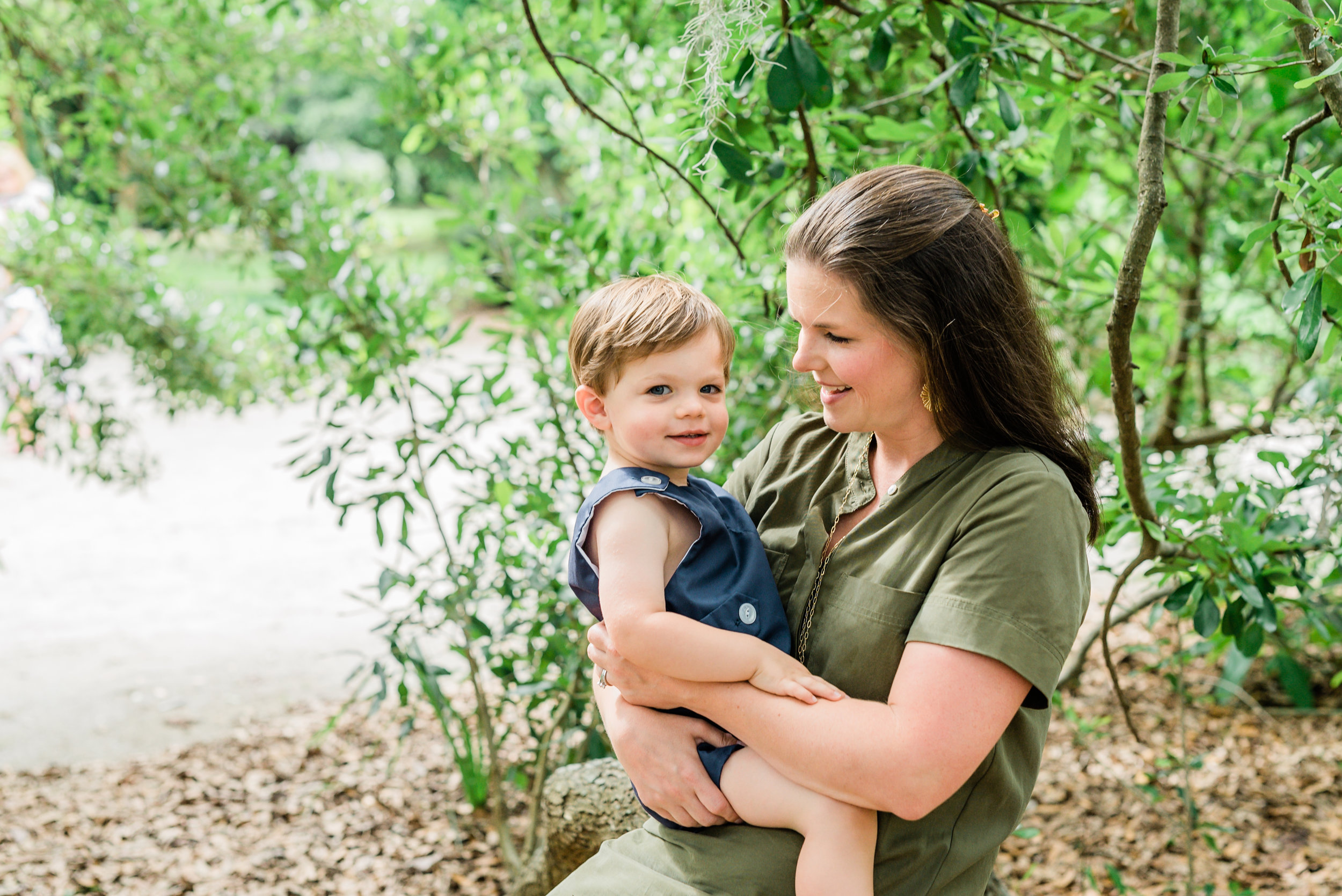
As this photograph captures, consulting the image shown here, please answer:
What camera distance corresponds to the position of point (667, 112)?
2896 millimetres

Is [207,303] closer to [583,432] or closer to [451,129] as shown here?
[451,129]

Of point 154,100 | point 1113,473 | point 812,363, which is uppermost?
point 154,100

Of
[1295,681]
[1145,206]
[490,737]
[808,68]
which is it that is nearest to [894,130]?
[808,68]

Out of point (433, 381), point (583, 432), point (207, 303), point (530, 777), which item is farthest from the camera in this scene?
point (433, 381)

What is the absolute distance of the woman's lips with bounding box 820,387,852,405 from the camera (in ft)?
4.76

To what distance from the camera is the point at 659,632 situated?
1403mm

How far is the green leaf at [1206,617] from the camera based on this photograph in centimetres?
193

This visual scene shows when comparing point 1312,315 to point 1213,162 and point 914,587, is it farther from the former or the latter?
point 1213,162

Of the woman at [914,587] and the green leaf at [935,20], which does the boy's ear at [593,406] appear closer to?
the woman at [914,587]

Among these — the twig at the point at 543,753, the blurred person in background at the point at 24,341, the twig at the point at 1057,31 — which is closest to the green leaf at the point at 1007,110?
the twig at the point at 1057,31

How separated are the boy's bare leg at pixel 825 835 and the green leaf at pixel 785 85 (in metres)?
1.14

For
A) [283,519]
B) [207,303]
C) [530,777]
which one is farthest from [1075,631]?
[283,519]

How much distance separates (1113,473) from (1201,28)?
211 centimetres

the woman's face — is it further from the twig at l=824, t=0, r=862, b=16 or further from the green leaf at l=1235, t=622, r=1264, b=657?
the green leaf at l=1235, t=622, r=1264, b=657
